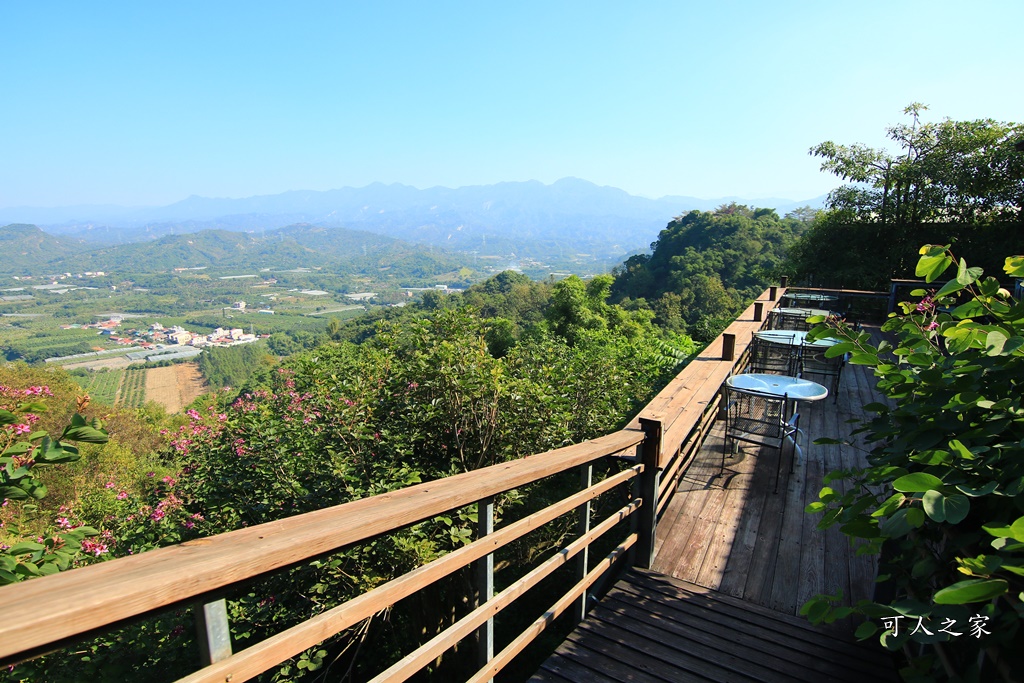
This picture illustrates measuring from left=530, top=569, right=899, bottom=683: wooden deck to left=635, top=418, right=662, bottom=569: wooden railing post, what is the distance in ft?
0.68

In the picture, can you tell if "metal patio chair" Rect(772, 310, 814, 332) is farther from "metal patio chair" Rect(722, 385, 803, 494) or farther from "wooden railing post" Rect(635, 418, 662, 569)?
"wooden railing post" Rect(635, 418, 662, 569)

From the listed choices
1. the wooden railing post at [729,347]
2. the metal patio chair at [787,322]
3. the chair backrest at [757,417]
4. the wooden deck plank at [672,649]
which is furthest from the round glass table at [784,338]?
the wooden deck plank at [672,649]

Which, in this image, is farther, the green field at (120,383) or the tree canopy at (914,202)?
the green field at (120,383)

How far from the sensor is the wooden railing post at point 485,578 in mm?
1371

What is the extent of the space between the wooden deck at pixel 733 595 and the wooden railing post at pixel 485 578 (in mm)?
454

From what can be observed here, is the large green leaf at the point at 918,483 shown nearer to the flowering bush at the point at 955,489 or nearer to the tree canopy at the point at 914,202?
the flowering bush at the point at 955,489

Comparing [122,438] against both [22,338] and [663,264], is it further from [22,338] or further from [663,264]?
[22,338]

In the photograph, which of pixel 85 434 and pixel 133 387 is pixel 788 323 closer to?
pixel 85 434

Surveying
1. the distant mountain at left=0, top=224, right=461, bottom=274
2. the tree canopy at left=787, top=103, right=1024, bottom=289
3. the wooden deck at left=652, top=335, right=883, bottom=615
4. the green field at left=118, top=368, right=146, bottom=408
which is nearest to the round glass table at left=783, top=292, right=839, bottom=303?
the wooden deck at left=652, top=335, right=883, bottom=615

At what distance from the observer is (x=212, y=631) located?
74 centimetres

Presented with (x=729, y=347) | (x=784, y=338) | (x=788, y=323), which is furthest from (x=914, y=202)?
(x=729, y=347)

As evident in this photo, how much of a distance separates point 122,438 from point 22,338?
269 ft

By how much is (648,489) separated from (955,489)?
1485 millimetres

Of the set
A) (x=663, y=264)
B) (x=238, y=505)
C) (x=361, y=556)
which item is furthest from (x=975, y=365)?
(x=663, y=264)
